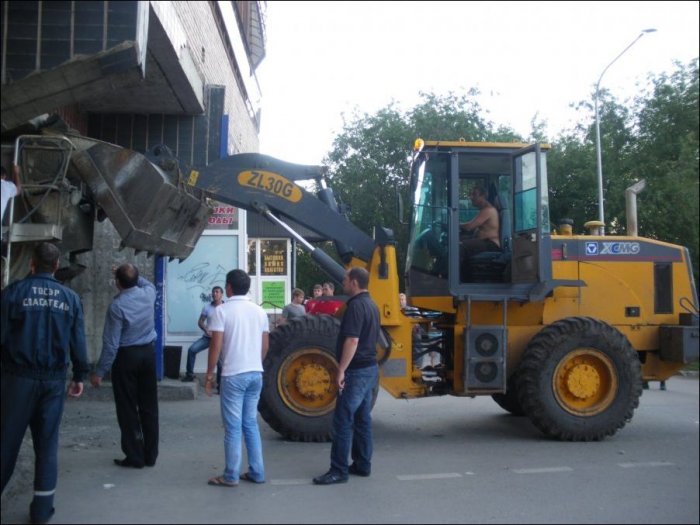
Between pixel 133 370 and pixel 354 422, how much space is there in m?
1.99

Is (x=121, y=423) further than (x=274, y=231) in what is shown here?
No

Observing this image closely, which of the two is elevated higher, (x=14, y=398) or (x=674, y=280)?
(x=674, y=280)

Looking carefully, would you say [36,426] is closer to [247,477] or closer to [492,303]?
[247,477]

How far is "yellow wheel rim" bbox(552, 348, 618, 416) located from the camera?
28.5ft

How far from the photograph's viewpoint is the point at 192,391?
11.5m

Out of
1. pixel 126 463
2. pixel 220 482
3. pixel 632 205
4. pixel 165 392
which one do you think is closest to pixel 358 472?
pixel 220 482

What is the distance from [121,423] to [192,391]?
4.66 m

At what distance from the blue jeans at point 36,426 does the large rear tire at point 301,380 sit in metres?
3.18

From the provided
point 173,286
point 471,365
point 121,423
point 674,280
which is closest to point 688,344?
point 674,280

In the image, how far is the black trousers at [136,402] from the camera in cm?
693

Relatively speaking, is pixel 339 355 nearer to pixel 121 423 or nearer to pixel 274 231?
pixel 121 423

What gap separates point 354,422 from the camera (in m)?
6.84

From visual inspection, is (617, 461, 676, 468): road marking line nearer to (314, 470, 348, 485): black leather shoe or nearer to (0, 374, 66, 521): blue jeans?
A: (314, 470, 348, 485): black leather shoe

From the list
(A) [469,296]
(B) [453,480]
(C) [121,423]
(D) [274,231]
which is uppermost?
(D) [274,231]
